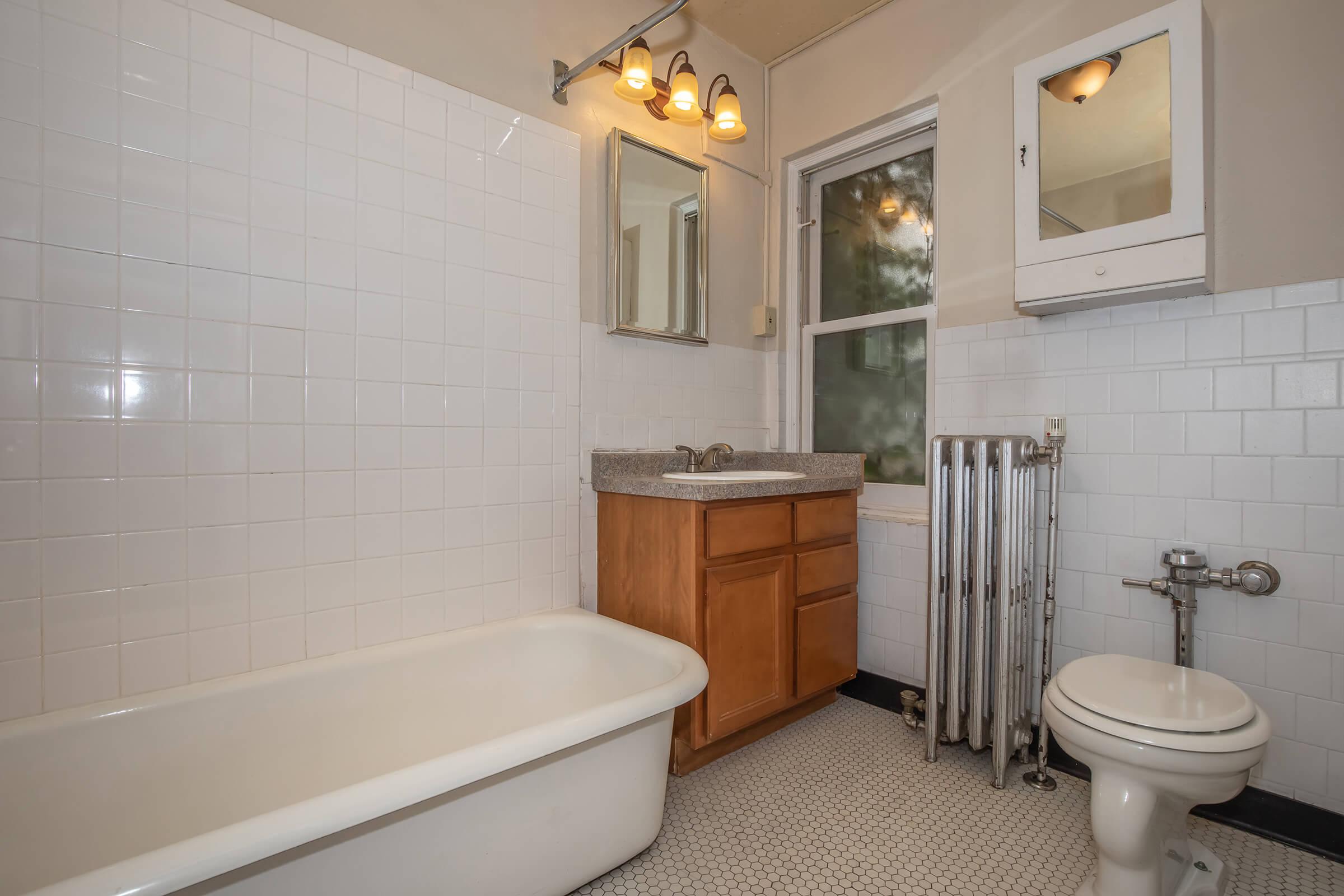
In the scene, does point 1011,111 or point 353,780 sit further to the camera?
point 1011,111

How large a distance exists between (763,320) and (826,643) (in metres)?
1.42

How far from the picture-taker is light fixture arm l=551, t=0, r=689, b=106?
1.80 meters

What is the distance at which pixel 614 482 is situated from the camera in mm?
2182

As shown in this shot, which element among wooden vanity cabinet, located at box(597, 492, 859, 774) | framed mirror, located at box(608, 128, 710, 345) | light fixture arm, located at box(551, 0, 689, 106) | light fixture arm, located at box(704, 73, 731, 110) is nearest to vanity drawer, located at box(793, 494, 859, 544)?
wooden vanity cabinet, located at box(597, 492, 859, 774)

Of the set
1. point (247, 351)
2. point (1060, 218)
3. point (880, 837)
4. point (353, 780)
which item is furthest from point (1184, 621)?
point (247, 351)

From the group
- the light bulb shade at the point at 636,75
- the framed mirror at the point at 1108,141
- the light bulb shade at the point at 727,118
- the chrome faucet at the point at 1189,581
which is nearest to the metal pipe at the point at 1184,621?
the chrome faucet at the point at 1189,581

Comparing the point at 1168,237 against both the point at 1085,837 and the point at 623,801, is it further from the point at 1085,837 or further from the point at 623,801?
the point at 623,801

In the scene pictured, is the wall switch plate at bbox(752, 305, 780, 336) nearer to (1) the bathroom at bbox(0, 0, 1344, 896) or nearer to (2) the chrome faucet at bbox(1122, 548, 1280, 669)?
(1) the bathroom at bbox(0, 0, 1344, 896)

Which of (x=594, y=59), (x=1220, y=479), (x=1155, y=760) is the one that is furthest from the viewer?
(x=594, y=59)

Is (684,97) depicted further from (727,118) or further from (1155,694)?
(1155,694)

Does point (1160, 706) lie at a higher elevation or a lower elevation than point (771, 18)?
lower

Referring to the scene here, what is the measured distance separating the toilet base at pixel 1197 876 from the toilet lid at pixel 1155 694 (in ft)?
1.19

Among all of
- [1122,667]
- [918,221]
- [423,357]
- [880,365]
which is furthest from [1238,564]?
[423,357]

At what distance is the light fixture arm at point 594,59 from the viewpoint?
5.90 ft
